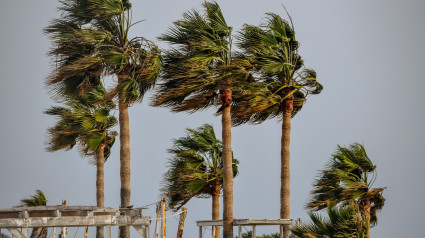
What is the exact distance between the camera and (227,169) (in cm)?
3216

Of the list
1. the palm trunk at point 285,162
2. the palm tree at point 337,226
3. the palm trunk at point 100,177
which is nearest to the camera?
the palm tree at point 337,226

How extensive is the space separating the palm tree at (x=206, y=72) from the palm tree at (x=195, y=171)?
467 cm

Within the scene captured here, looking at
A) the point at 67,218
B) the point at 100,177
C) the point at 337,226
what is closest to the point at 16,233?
the point at 67,218

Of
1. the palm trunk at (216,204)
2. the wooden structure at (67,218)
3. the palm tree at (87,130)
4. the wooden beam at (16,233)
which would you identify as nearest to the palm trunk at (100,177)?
the palm tree at (87,130)

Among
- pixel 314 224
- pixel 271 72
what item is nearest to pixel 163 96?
pixel 271 72

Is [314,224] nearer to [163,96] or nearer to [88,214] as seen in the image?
[88,214]

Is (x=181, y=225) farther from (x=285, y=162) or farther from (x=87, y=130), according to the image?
(x=285, y=162)

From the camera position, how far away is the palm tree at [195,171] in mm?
36784

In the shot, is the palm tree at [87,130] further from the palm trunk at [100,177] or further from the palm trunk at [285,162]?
the palm trunk at [285,162]

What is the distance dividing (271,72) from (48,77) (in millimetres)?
8189

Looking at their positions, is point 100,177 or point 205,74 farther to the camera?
point 100,177

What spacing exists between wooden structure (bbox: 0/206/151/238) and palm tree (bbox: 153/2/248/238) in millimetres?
4807

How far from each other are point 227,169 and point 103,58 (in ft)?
20.1

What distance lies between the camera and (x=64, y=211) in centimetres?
2633
